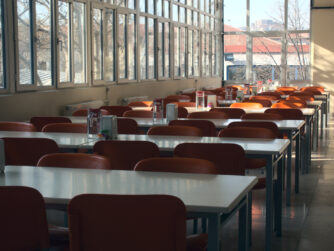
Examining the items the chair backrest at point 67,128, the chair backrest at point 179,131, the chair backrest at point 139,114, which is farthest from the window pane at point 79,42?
the chair backrest at point 179,131

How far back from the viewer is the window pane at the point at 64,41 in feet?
28.3

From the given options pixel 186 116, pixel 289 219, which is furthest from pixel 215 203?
pixel 186 116

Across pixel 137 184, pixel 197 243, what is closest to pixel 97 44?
pixel 137 184

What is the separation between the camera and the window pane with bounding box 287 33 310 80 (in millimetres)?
17219

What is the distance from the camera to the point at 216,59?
61.0 feet

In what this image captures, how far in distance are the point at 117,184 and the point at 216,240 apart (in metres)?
0.68

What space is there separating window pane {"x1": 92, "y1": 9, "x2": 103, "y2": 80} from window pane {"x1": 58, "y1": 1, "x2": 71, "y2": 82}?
836 millimetres

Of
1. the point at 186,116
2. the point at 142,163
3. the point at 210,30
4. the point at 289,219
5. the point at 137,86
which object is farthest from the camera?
the point at 210,30

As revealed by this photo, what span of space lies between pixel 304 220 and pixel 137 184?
255 cm

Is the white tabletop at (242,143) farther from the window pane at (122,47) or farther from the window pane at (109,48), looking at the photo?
the window pane at (122,47)

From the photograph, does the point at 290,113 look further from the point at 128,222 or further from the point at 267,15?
the point at 267,15

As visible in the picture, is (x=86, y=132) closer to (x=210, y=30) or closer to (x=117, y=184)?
(x=117, y=184)

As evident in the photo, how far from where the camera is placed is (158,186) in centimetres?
279

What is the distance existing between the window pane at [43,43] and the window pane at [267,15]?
33.9ft
